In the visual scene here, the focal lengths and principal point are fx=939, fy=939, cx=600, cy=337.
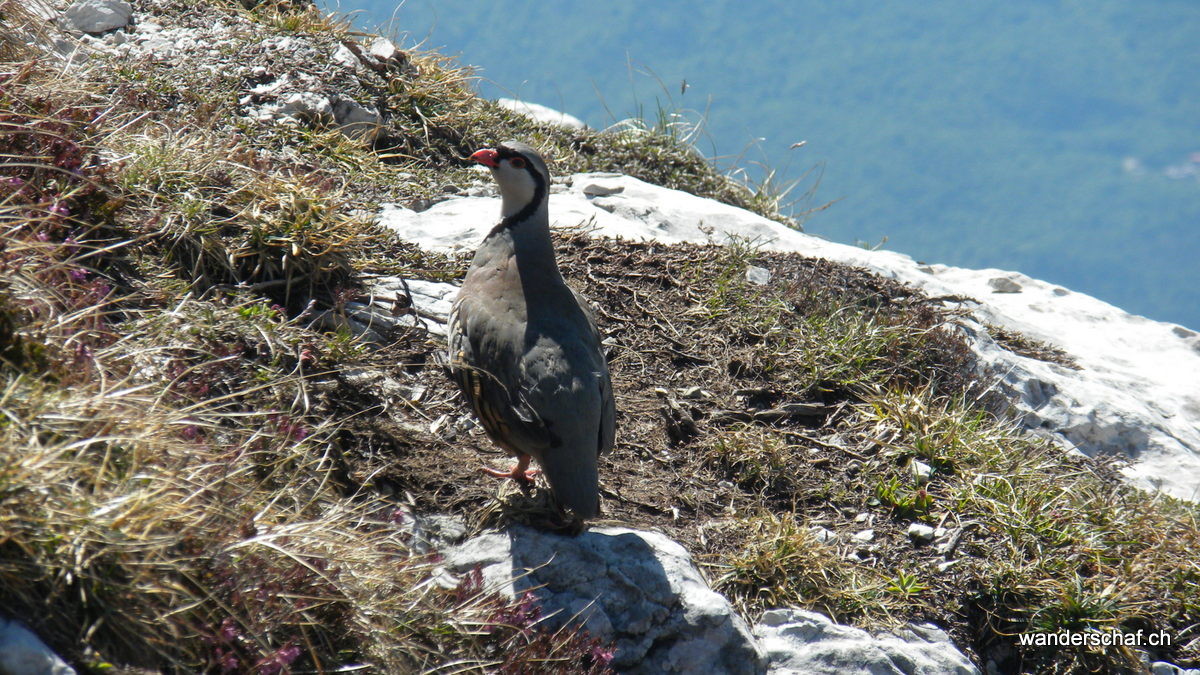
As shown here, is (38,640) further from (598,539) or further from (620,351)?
(620,351)

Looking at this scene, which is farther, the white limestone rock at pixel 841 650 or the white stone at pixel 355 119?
the white stone at pixel 355 119

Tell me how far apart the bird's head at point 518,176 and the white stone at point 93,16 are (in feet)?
13.9

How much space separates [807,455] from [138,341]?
3224mm

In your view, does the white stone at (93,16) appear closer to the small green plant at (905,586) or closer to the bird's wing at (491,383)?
the bird's wing at (491,383)

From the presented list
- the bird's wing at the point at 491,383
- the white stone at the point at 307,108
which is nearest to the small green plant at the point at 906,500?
the bird's wing at the point at 491,383

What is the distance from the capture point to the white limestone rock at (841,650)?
3.76m

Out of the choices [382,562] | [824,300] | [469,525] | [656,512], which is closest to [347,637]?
[382,562]

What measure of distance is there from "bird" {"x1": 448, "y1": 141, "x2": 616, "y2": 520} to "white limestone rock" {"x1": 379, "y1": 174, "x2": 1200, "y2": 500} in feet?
4.78

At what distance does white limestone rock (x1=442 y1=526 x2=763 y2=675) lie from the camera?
11.5 feet

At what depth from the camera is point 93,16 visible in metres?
7.03

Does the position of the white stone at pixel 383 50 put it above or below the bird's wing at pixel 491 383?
above

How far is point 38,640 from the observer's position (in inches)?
87.5

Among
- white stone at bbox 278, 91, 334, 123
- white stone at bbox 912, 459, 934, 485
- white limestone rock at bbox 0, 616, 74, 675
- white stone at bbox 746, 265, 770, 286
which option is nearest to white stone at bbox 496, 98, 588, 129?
white stone at bbox 278, 91, 334, 123

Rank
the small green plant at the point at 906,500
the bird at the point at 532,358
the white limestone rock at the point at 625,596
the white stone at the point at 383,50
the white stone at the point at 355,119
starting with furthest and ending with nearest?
the white stone at the point at 383,50
the white stone at the point at 355,119
the small green plant at the point at 906,500
the bird at the point at 532,358
the white limestone rock at the point at 625,596
